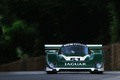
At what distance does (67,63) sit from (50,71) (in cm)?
98

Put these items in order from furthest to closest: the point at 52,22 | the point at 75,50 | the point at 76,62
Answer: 1. the point at 52,22
2. the point at 75,50
3. the point at 76,62

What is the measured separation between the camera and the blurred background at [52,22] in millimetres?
40625

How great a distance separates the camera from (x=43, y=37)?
4806cm

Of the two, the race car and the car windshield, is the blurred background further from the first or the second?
the race car

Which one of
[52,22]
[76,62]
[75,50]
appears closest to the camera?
[76,62]

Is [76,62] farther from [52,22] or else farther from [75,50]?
[52,22]

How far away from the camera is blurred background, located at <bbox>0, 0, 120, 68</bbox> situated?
133ft

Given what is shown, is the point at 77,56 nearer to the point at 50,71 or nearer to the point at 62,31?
the point at 50,71

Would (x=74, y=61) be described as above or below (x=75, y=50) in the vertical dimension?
below

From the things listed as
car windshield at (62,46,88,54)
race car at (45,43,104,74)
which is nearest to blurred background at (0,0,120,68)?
car windshield at (62,46,88,54)

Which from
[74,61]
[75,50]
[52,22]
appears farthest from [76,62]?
[52,22]

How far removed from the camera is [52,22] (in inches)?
1832

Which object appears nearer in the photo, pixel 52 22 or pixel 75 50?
pixel 75 50

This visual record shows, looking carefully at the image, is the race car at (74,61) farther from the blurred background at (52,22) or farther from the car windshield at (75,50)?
the blurred background at (52,22)
